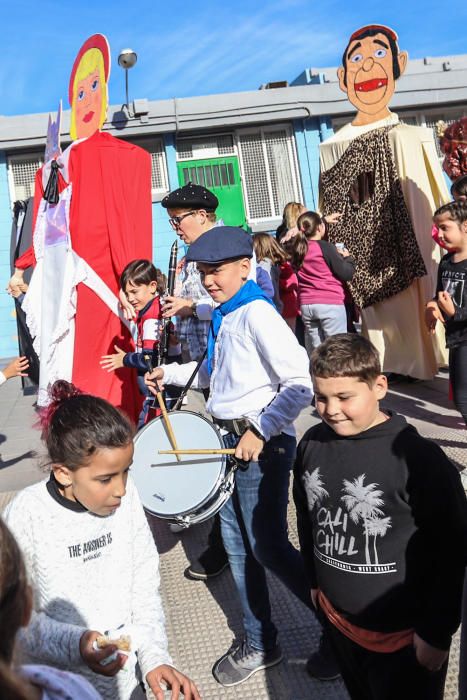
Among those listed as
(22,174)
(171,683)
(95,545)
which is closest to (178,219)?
(95,545)

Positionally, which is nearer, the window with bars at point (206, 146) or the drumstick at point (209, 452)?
the drumstick at point (209, 452)

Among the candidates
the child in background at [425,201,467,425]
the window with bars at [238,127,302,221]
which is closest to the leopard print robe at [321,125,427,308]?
the child in background at [425,201,467,425]

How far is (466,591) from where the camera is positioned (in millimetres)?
1520

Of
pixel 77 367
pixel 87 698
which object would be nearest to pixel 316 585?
pixel 87 698

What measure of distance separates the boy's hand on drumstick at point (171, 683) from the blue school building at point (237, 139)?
12194 mm

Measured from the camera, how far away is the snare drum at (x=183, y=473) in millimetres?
2398

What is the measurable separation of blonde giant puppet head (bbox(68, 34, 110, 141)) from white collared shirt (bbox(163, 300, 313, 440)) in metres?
2.72

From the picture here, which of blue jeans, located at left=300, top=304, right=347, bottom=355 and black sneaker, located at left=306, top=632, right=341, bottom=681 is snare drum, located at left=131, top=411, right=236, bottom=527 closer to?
black sneaker, located at left=306, top=632, right=341, bottom=681

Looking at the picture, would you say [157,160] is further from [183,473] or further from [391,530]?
[391,530]

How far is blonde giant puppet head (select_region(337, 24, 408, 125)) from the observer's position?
667 centimetres

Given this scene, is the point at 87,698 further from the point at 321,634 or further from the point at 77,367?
the point at 77,367

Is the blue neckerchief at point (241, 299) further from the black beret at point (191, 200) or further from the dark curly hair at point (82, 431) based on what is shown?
the black beret at point (191, 200)

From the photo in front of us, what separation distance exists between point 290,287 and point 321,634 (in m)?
4.61

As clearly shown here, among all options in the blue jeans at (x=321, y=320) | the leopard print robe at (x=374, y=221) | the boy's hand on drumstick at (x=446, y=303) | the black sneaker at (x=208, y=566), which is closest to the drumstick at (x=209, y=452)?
the black sneaker at (x=208, y=566)
